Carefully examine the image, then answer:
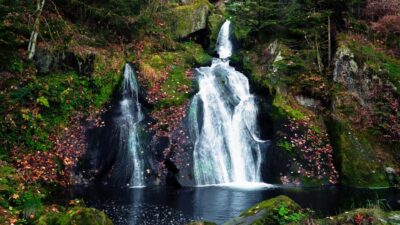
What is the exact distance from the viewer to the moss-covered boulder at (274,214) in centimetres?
579

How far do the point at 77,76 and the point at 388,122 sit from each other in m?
12.2

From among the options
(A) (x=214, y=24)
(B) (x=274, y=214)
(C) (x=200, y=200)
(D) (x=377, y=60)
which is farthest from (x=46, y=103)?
(D) (x=377, y=60)

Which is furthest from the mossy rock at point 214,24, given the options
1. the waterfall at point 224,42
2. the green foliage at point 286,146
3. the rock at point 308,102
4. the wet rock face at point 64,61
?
the green foliage at point 286,146

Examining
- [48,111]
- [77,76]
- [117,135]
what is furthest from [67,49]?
[117,135]

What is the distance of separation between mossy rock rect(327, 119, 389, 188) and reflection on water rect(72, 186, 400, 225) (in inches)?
28.0

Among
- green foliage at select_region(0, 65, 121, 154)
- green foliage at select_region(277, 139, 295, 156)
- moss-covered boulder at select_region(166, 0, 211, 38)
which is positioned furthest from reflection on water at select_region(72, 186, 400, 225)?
moss-covered boulder at select_region(166, 0, 211, 38)

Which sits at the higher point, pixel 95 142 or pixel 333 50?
pixel 333 50

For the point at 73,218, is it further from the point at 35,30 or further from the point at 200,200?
the point at 35,30

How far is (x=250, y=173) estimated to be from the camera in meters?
13.7

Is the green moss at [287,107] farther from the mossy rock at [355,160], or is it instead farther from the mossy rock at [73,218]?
the mossy rock at [73,218]

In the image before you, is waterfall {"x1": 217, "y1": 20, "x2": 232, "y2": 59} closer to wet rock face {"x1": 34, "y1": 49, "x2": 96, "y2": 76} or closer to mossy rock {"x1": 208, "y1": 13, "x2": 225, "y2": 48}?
mossy rock {"x1": 208, "y1": 13, "x2": 225, "y2": 48}

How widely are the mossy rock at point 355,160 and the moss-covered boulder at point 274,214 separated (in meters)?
8.00

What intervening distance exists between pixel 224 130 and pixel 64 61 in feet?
23.3

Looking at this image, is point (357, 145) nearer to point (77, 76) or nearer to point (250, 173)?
point (250, 173)
